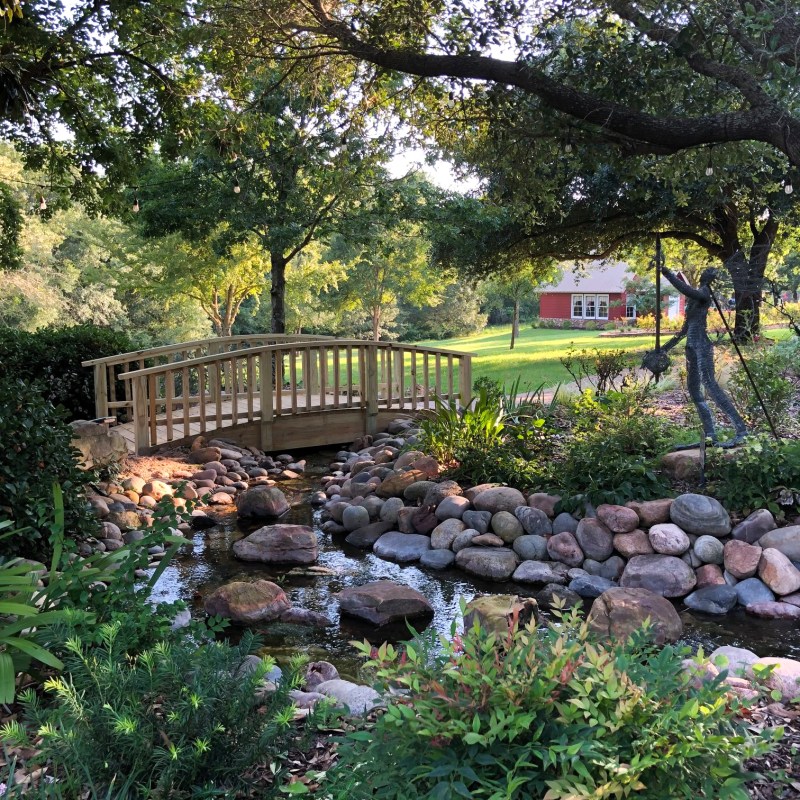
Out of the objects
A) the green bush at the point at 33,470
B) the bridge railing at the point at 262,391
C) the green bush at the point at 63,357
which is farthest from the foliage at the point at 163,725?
the green bush at the point at 63,357

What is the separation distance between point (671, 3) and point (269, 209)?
24.6 feet

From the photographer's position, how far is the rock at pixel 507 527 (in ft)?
21.0

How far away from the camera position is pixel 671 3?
5430mm

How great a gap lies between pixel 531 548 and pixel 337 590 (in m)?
1.65

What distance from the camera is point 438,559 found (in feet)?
20.8

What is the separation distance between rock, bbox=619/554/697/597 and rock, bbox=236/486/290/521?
139 inches

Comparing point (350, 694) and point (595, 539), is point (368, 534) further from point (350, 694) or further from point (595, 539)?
point (350, 694)

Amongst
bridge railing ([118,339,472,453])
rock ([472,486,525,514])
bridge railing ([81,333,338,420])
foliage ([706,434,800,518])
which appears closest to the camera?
foliage ([706,434,800,518])

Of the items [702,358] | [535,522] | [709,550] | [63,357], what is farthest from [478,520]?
[63,357]

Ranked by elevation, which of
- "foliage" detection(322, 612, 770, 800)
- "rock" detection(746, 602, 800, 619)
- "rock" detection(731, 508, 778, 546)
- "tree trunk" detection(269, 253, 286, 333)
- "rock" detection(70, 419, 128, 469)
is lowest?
"rock" detection(746, 602, 800, 619)

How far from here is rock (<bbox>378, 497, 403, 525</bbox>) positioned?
23.6ft

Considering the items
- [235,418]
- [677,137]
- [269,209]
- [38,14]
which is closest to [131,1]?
[38,14]

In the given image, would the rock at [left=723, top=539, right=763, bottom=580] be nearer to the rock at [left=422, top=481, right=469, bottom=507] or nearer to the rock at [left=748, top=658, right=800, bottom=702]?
the rock at [left=748, top=658, right=800, bottom=702]

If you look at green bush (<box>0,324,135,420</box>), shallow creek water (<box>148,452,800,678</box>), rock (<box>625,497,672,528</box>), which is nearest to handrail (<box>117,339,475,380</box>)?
green bush (<box>0,324,135,420</box>)
